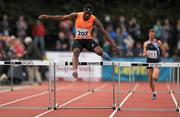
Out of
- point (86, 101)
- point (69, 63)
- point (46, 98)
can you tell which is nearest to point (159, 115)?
point (69, 63)

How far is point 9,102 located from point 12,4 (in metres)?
18.1

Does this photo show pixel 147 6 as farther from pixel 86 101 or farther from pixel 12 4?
pixel 86 101

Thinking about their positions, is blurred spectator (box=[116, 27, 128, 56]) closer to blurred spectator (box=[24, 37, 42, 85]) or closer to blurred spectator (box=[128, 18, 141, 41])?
blurred spectator (box=[128, 18, 141, 41])

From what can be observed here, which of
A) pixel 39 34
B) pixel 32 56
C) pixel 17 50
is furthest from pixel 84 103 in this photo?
pixel 39 34

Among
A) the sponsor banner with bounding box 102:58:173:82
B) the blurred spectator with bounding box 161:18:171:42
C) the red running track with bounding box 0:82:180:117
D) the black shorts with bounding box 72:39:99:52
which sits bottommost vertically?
the red running track with bounding box 0:82:180:117

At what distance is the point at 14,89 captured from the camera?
25.1m

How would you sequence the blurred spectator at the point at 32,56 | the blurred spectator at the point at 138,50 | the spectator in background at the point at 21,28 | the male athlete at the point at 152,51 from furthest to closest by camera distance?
1. the spectator in background at the point at 21,28
2. the blurred spectator at the point at 138,50
3. the blurred spectator at the point at 32,56
4. the male athlete at the point at 152,51

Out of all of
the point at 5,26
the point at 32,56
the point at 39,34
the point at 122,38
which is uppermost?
the point at 5,26

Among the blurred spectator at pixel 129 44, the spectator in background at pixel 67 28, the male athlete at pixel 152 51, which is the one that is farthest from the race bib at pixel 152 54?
the spectator in background at pixel 67 28

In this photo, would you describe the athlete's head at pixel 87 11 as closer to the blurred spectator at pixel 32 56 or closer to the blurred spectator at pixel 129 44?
the blurred spectator at pixel 32 56

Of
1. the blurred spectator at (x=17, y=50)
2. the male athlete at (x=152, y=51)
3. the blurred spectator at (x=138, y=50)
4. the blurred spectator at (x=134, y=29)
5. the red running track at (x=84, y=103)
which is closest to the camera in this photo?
the red running track at (x=84, y=103)

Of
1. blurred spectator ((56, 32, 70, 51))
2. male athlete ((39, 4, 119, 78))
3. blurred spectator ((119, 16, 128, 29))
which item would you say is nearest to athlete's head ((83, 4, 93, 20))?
male athlete ((39, 4, 119, 78))

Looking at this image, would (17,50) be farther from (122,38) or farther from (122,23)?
(122,23)

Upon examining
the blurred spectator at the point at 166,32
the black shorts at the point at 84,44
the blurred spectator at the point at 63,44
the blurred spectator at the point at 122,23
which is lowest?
the black shorts at the point at 84,44
